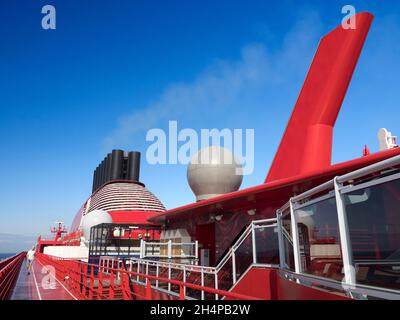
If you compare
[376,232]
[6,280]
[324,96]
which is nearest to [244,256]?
[376,232]

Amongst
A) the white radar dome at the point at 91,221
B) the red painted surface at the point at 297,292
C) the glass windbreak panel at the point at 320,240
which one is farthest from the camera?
the white radar dome at the point at 91,221

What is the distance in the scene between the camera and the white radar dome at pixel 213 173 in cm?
2073

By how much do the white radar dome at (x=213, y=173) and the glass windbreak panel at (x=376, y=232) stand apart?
56.6 ft

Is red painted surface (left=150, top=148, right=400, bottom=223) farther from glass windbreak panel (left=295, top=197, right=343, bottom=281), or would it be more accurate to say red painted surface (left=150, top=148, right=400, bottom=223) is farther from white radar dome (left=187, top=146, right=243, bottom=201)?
white radar dome (left=187, top=146, right=243, bottom=201)

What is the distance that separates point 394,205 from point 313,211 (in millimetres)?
1915

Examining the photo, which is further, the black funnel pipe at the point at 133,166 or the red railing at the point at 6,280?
the black funnel pipe at the point at 133,166

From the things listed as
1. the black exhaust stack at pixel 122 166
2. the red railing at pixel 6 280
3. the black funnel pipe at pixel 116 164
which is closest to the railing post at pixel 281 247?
the red railing at pixel 6 280

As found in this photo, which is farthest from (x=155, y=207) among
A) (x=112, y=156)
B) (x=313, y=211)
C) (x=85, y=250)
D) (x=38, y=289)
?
(x=313, y=211)

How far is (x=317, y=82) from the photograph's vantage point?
14.0 m

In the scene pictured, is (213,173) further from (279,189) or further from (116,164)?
(116,164)

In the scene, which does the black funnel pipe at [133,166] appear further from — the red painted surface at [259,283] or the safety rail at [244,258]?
the red painted surface at [259,283]
